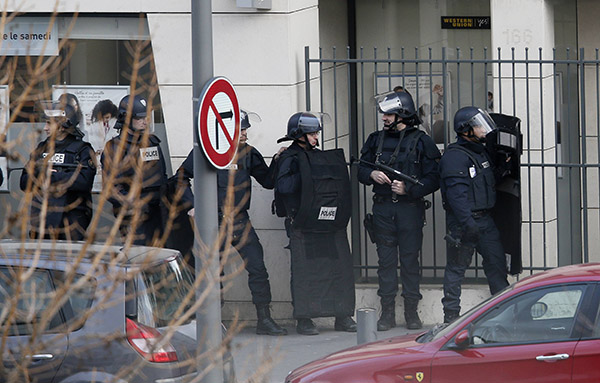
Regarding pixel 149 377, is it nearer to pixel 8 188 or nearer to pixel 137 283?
pixel 137 283

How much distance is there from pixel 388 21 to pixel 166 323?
21.5 feet

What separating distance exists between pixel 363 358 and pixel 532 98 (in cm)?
494

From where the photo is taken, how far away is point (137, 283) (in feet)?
22.3

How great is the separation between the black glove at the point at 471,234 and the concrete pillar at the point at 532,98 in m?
0.99

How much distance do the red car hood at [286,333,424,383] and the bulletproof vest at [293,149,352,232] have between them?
3133 millimetres

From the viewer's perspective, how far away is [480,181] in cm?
1017

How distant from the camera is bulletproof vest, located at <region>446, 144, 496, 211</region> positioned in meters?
10.1

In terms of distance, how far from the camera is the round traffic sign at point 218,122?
22.4 ft

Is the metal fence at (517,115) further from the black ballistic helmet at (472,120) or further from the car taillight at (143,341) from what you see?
the car taillight at (143,341)

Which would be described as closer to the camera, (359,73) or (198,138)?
(198,138)

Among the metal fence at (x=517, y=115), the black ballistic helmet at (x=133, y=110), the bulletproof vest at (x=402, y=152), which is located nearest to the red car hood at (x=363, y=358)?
the bulletproof vest at (x=402, y=152)

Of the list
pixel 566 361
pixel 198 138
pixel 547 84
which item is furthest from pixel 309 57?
pixel 566 361

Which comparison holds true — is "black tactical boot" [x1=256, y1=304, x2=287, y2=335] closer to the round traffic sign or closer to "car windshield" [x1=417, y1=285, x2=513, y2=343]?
"car windshield" [x1=417, y1=285, x2=513, y2=343]

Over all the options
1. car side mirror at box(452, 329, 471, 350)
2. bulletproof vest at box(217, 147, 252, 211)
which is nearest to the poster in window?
bulletproof vest at box(217, 147, 252, 211)
